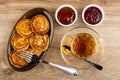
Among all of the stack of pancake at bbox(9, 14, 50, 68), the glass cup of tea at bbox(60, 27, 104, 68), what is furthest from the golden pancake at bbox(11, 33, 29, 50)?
the glass cup of tea at bbox(60, 27, 104, 68)

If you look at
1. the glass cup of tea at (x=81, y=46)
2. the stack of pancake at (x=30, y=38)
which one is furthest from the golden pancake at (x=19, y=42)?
the glass cup of tea at (x=81, y=46)

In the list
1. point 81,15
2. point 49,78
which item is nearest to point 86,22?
point 81,15

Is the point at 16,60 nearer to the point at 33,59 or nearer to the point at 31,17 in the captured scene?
the point at 33,59

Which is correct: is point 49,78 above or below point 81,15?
below

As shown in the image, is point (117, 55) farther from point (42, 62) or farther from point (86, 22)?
point (42, 62)

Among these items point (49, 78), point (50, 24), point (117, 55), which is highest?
point (50, 24)

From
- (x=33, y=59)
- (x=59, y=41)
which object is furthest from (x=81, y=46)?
(x=33, y=59)
